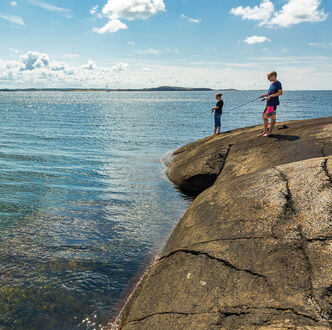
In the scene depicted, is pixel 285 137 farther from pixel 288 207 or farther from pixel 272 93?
pixel 288 207

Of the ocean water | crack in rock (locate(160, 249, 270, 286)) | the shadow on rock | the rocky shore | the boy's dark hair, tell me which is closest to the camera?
the rocky shore

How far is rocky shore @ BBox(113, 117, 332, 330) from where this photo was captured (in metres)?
3.21

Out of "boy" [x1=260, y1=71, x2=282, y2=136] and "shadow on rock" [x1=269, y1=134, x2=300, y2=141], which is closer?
"shadow on rock" [x1=269, y1=134, x2=300, y2=141]

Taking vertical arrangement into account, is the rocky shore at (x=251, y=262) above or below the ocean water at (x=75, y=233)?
above

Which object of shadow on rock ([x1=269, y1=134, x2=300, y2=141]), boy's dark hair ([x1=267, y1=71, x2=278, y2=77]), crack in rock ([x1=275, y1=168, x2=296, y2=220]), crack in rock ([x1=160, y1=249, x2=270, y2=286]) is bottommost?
crack in rock ([x1=160, y1=249, x2=270, y2=286])

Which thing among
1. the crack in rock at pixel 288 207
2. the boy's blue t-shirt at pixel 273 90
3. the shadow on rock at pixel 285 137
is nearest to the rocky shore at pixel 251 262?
the crack in rock at pixel 288 207

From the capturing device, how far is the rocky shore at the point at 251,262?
10.5ft

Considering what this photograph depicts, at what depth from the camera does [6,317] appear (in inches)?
187

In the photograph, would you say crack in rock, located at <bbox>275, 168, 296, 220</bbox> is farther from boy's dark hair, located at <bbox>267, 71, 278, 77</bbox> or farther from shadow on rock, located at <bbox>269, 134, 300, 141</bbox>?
boy's dark hair, located at <bbox>267, 71, 278, 77</bbox>

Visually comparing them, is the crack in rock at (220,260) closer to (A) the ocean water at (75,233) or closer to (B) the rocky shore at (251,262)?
(B) the rocky shore at (251,262)

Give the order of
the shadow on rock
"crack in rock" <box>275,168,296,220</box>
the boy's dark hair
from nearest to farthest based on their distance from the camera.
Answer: "crack in rock" <box>275,168,296,220</box>
the shadow on rock
the boy's dark hair

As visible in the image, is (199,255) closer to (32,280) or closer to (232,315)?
(232,315)

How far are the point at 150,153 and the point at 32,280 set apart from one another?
13.6 m

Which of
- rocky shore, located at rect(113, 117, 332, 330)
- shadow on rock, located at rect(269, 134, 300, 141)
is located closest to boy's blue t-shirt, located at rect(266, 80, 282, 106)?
shadow on rock, located at rect(269, 134, 300, 141)
